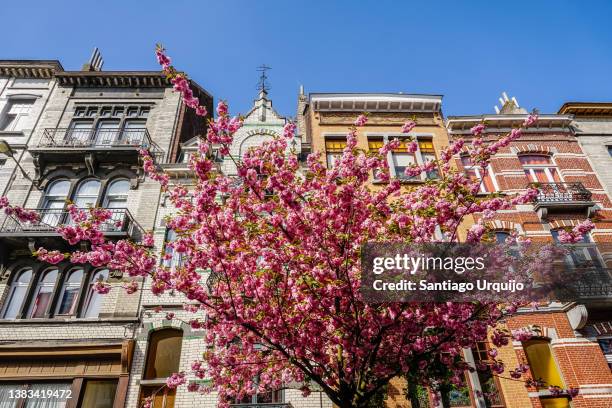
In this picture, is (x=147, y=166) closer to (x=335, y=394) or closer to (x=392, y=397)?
(x=335, y=394)

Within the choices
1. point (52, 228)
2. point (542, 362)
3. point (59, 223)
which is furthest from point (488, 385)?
point (59, 223)

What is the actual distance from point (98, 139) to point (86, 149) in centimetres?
168

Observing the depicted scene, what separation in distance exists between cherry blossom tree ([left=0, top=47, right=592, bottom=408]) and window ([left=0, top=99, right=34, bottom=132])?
1431 centimetres

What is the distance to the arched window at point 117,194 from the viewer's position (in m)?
16.7

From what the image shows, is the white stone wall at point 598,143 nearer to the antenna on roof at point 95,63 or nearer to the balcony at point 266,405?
the balcony at point 266,405

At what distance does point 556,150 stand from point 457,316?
1514 centimetres

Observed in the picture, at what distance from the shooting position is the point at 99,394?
40.7 feet

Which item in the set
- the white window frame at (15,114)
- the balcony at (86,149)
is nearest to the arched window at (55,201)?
the balcony at (86,149)

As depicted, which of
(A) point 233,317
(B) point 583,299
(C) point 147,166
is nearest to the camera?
(A) point 233,317

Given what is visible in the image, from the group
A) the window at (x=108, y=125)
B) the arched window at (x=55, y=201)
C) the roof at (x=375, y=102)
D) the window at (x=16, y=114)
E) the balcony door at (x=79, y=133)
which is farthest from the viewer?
the roof at (x=375, y=102)

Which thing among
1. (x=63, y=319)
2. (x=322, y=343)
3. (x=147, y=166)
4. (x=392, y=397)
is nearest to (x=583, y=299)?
(x=392, y=397)

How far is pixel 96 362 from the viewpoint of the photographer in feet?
42.0

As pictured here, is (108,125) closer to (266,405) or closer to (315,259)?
(266,405)

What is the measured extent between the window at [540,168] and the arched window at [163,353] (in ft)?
58.0
